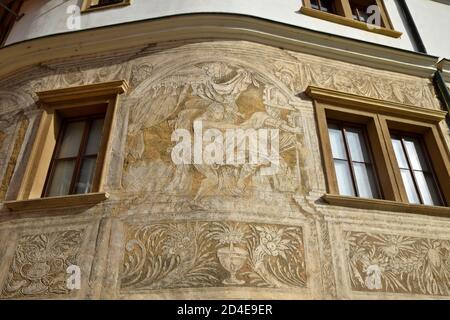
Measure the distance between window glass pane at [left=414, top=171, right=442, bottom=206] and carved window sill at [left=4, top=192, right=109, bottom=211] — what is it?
4134mm

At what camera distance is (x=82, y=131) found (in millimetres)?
5547

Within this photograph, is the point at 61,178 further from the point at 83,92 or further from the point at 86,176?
the point at 83,92

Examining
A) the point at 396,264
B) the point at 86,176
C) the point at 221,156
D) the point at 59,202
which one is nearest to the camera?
the point at 396,264

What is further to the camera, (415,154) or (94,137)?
(415,154)

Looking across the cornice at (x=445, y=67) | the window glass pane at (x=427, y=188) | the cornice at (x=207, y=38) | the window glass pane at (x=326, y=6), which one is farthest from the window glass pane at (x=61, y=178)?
the cornice at (x=445, y=67)

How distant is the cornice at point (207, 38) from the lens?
230 inches

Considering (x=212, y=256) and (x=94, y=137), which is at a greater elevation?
(x=94, y=137)

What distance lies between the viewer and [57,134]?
5527 millimetres

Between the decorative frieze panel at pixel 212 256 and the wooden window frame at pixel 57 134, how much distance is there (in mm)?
847

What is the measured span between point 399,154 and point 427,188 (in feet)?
1.95

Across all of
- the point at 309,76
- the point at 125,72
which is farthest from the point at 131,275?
the point at 309,76

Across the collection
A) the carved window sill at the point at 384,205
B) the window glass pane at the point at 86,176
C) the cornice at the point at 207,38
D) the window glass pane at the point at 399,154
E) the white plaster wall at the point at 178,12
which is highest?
the white plaster wall at the point at 178,12

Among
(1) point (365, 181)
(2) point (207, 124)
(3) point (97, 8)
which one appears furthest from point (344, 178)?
(3) point (97, 8)

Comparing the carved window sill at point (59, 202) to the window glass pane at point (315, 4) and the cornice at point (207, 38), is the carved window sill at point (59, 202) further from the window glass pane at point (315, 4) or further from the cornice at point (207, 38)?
the window glass pane at point (315, 4)
